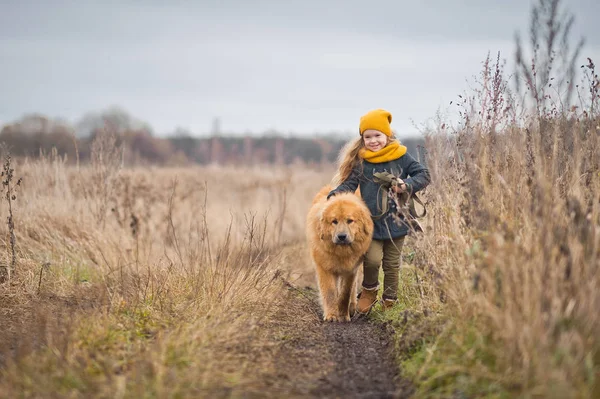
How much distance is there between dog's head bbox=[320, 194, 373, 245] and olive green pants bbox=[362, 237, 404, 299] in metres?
0.21

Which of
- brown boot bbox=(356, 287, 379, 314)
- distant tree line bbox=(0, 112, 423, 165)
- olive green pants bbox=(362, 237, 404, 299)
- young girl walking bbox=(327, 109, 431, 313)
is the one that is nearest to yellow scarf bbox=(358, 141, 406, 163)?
young girl walking bbox=(327, 109, 431, 313)

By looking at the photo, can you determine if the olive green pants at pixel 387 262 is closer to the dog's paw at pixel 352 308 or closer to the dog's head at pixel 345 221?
the dog's head at pixel 345 221

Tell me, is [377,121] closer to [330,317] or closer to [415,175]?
[415,175]

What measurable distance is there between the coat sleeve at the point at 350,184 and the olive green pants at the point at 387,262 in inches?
25.4

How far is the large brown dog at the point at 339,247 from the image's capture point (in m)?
5.14

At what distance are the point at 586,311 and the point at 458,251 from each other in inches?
52.1

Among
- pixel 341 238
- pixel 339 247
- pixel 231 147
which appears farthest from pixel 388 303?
pixel 231 147

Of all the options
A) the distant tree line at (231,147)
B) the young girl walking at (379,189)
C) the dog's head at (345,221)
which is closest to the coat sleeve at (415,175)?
the young girl walking at (379,189)

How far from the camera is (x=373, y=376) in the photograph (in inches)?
138

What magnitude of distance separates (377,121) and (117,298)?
2925 mm

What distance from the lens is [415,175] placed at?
532 centimetres

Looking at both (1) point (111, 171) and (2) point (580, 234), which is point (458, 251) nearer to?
(2) point (580, 234)

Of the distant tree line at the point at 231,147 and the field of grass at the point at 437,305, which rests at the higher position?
the distant tree line at the point at 231,147

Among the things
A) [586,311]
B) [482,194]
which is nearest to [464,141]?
[482,194]
